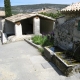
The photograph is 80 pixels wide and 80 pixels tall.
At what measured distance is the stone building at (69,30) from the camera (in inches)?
376

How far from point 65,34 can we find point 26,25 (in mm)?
14712

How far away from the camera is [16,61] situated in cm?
1118

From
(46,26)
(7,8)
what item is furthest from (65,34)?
(7,8)

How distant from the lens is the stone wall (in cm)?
1017

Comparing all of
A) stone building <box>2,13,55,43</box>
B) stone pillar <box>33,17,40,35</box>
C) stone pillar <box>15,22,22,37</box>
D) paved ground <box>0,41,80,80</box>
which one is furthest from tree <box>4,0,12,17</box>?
paved ground <box>0,41,80,80</box>

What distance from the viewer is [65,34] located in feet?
36.1

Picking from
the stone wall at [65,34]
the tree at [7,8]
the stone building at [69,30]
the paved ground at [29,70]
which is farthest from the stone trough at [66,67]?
the tree at [7,8]

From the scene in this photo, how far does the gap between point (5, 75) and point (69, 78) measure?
3573mm

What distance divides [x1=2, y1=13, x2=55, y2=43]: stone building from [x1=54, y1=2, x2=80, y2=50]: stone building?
7742mm

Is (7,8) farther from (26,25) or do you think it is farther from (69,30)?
(69,30)

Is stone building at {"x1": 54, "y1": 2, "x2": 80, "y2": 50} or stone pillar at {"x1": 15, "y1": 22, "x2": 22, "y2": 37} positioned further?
stone pillar at {"x1": 15, "y1": 22, "x2": 22, "y2": 37}

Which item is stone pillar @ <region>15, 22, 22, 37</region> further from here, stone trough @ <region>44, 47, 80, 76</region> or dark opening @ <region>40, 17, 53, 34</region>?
stone trough @ <region>44, 47, 80, 76</region>

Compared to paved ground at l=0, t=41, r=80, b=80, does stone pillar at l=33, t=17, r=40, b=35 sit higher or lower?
higher

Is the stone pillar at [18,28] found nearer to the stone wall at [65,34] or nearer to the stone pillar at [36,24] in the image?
the stone pillar at [36,24]
